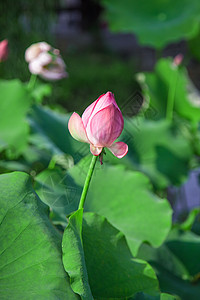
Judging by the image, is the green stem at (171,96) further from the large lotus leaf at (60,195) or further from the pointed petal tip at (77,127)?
the pointed petal tip at (77,127)

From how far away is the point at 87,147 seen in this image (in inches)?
19.6

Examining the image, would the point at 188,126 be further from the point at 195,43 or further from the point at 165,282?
the point at 195,43

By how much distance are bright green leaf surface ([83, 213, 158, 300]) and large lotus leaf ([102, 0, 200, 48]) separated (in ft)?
5.12

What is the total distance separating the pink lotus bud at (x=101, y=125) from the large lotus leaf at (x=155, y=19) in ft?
5.21

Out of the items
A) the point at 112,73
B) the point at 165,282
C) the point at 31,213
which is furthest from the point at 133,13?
the point at 112,73

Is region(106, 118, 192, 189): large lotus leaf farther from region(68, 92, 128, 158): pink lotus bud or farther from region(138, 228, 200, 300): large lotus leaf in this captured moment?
region(68, 92, 128, 158): pink lotus bud

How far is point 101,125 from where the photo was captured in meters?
0.37

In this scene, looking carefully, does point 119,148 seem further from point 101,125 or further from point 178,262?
point 178,262

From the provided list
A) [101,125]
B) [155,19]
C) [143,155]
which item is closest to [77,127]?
[101,125]

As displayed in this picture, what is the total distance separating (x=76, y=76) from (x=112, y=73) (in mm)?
436

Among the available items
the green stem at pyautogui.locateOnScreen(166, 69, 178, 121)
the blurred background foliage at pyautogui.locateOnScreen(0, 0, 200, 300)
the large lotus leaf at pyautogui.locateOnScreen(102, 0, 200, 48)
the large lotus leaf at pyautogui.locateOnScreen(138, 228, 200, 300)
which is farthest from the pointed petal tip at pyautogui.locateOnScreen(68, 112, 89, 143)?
the large lotus leaf at pyautogui.locateOnScreen(102, 0, 200, 48)

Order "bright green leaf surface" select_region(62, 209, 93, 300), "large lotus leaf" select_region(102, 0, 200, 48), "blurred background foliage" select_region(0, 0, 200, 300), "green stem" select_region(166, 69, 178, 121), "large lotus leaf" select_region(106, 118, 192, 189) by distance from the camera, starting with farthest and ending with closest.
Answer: "large lotus leaf" select_region(102, 0, 200, 48), "green stem" select_region(166, 69, 178, 121), "large lotus leaf" select_region(106, 118, 192, 189), "blurred background foliage" select_region(0, 0, 200, 300), "bright green leaf surface" select_region(62, 209, 93, 300)

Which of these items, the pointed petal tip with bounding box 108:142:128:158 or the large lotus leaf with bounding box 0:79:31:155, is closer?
the pointed petal tip with bounding box 108:142:128:158

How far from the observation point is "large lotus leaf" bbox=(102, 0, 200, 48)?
195cm
